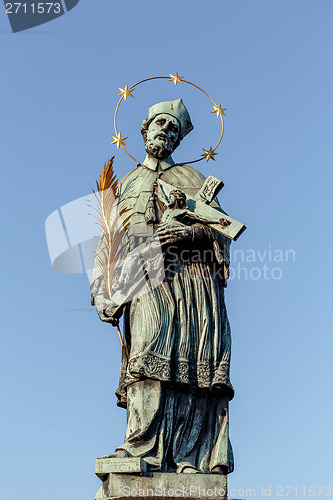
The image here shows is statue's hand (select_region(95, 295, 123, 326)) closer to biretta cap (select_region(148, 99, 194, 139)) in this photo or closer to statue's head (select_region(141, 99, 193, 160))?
statue's head (select_region(141, 99, 193, 160))

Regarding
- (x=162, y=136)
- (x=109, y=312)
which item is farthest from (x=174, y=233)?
(x=162, y=136)

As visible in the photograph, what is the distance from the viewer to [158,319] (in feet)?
29.4

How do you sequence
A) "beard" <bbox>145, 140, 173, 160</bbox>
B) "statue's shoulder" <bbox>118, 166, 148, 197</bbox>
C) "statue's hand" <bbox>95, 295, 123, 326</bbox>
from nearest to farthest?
1. "statue's hand" <bbox>95, 295, 123, 326</bbox>
2. "statue's shoulder" <bbox>118, 166, 148, 197</bbox>
3. "beard" <bbox>145, 140, 173, 160</bbox>

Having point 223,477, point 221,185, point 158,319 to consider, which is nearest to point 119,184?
point 221,185

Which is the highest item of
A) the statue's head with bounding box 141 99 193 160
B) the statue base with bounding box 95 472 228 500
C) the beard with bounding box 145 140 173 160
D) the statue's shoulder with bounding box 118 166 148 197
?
the statue's head with bounding box 141 99 193 160

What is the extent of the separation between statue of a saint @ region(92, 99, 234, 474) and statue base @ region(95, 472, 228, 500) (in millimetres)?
150

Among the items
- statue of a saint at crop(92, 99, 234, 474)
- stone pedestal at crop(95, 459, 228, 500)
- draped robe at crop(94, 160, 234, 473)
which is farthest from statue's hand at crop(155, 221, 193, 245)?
stone pedestal at crop(95, 459, 228, 500)

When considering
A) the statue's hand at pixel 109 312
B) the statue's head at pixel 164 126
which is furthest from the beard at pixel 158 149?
the statue's hand at pixel 109 312

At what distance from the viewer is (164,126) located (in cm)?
1016

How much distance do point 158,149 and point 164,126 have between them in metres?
0.26

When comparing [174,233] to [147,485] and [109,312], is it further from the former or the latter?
[147,485]

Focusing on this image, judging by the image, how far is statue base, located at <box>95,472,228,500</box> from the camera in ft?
26.8

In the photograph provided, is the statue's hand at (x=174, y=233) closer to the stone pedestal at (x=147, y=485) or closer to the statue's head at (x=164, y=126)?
the statue's head at (x=164, y=126)

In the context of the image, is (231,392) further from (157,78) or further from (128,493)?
(157,78)
